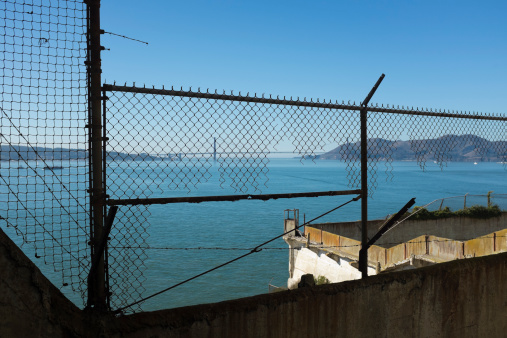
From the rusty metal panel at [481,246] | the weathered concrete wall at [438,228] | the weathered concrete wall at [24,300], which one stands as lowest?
the weathered concrete wall at [438,228]

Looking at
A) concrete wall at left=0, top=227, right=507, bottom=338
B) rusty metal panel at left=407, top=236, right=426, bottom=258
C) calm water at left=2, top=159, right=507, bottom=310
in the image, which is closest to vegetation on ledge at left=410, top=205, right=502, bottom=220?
calm water at left=2, top=159, right=507, bottom=310

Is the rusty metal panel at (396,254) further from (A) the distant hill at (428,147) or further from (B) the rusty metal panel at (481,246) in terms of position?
(A) the distant hill at (428,147)

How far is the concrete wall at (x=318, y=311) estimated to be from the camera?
7.79 feet

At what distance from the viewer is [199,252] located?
1403 inches

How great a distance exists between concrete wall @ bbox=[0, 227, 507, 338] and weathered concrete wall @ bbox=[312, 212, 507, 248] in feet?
57.9

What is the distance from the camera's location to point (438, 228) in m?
23.3

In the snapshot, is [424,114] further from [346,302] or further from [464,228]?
[464,228]

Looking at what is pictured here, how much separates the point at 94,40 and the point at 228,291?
2553 cm

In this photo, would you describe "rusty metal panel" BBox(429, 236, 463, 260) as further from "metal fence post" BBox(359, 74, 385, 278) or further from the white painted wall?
"metal fence post" BBox(359, 74, 385, 278)

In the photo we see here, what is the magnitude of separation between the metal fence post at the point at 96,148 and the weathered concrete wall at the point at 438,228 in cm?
1967

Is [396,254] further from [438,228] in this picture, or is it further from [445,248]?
[438,228]

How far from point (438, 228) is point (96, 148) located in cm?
Result: 2371

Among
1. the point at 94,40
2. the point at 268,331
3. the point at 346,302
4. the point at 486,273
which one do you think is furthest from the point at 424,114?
the point at 94,40

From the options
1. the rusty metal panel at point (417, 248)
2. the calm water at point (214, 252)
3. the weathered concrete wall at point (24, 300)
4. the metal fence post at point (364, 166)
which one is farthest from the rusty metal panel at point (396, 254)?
the weathered concrete wall at point (24, 300)
